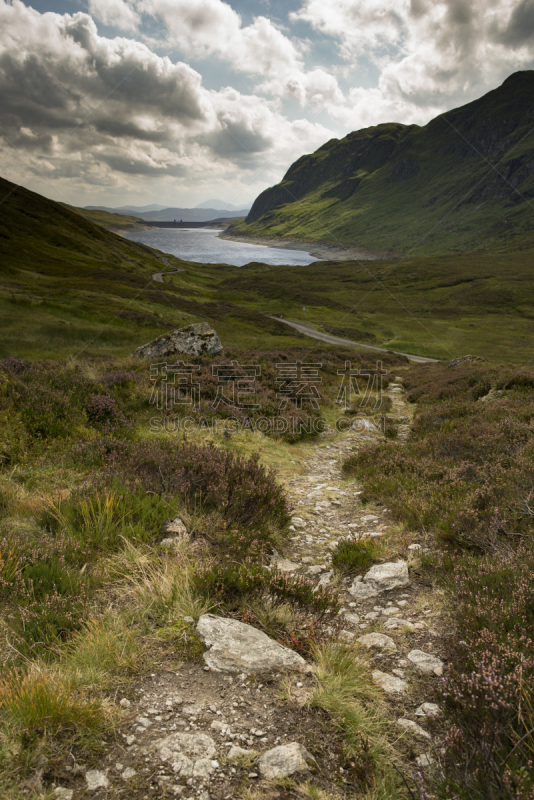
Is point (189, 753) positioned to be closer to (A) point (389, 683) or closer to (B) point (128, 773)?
(B) point (128, 773)

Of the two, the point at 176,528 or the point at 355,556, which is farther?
the point at 355,556

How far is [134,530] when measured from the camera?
458 cm

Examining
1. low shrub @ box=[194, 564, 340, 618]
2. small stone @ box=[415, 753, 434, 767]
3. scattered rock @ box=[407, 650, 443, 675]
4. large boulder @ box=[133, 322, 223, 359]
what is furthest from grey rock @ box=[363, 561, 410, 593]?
large boulder @ box=[133, 322, 223, 359]

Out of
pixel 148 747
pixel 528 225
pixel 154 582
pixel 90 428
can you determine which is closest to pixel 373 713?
pixel 148 747

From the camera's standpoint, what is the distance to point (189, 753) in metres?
2.28

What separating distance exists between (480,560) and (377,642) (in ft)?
5.24

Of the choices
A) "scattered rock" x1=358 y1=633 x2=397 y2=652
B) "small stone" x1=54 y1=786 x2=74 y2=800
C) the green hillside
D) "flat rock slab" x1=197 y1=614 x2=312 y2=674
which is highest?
the green hillside

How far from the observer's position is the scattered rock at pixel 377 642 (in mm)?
3498

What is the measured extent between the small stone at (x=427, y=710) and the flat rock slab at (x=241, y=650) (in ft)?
2.62

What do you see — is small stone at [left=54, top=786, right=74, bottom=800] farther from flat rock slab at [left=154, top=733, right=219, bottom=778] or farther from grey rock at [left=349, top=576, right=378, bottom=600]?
grey rock at [left=349, top=576, right=378, bottom=600]

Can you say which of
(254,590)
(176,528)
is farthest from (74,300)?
(254,590)

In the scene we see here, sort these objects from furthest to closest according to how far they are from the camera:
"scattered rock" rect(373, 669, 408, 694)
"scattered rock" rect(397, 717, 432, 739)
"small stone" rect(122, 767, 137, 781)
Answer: "scattered rock" rect(373, 669, 408, 694) → "scattered rock" rect(397, 717, 432, 739) → "small stone" rect(122, 767, 137, 781)

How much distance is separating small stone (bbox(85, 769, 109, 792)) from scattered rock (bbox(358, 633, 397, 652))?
221 centimetres

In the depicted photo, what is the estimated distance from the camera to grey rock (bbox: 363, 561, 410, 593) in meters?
4.59
